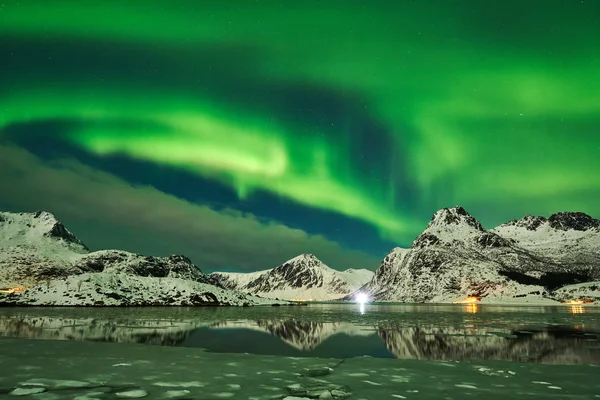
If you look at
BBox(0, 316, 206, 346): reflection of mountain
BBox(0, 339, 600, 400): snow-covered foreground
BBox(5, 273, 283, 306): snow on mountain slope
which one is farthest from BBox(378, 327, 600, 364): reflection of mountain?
BBox(5, 273, 283, 306): snow on mountain slope

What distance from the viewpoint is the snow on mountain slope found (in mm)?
106438

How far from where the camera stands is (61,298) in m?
108

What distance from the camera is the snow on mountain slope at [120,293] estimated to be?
349ft

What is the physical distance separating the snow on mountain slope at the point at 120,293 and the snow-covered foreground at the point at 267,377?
100013mm

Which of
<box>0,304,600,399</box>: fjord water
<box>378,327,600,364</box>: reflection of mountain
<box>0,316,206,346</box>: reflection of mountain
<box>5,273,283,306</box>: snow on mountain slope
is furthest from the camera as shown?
<box>5,273,283,306</box>: snow on mountain slope

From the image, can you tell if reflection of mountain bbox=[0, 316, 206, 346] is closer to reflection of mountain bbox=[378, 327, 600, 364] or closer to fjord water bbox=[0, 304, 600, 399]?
fjord water bbox=[0, 304, 600, 399]

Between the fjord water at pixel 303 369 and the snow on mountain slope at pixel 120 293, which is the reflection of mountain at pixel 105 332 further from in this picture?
the snow on mountain slope at pixel 120 293

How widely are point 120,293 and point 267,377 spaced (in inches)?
4399

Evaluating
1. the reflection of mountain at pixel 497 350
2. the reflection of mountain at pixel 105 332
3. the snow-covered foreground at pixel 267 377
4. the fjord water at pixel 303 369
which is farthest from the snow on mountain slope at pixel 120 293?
the reflection of mountain at pixel 497 350

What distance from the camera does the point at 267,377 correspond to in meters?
13.4

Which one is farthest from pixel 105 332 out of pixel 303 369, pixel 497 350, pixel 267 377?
pixel 497 350

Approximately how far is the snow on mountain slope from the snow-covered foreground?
100013mm

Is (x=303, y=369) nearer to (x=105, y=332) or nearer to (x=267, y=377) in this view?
(x=267, y=377)

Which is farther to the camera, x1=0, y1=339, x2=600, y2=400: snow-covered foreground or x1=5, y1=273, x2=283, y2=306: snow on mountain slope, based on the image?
x1=5, y1=273, x2=283, y2=306: snow on mountain slope
